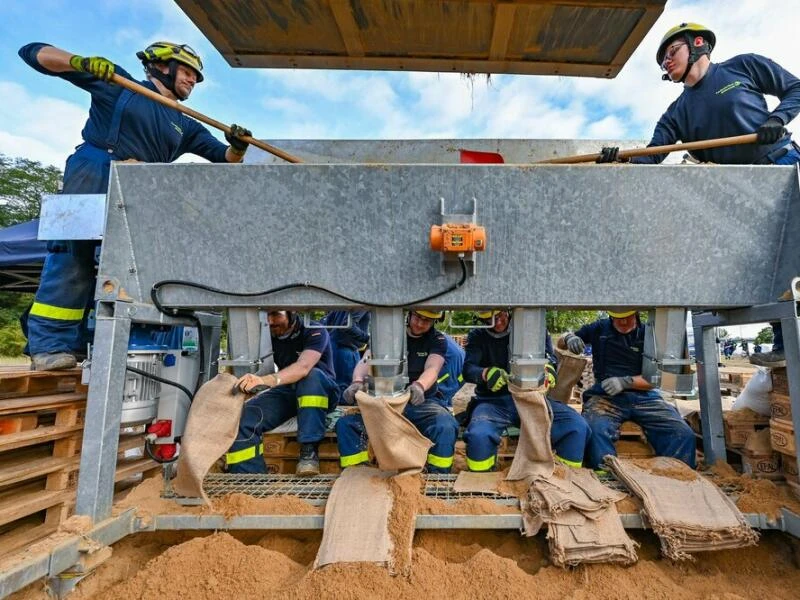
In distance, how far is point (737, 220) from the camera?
6.71ft

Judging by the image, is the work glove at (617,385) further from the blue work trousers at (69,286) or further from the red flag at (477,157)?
the blue work trousers at (69,286)

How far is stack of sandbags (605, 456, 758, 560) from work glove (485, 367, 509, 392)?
0.91 meters

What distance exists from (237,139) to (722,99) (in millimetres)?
2955

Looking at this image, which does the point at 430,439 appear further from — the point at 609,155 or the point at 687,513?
the point at 609,155

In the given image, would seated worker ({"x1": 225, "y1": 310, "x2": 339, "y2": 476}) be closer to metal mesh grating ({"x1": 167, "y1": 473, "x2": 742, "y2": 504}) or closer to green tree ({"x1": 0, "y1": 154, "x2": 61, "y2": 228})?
metal mesh grating ({"x1": 167, "y1": 473, "x2": 742, "y2": 504})

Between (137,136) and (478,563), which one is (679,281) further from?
(137,136)

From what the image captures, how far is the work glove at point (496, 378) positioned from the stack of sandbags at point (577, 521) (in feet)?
2.97

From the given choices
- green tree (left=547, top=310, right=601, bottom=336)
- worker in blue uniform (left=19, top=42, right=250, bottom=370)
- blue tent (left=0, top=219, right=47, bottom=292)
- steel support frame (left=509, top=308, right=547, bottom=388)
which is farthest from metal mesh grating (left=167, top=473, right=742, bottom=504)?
green tree (left=547, top=310, right=601, bottom=336)

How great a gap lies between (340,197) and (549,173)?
36.8 inches

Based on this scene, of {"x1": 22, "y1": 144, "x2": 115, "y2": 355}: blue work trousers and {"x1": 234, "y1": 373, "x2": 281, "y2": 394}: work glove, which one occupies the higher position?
{"x1": 22, "y1": 144, "x2": 115, "y2": 355}: blue work trousers

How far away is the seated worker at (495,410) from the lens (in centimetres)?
252

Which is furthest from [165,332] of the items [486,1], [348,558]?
[486,1]

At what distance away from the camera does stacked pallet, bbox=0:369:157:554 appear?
6.79ft

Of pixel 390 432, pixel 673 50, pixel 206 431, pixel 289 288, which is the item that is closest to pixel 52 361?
pixel 206 431
